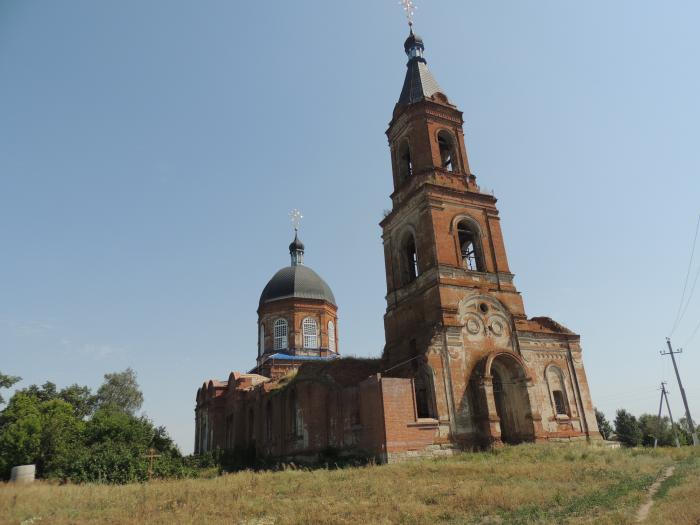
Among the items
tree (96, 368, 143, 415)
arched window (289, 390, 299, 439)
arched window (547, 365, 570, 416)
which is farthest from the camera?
tree (96, 368, 143, 415)

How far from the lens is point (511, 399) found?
67.2 feet

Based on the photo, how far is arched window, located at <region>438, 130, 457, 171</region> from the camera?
82.1 feet

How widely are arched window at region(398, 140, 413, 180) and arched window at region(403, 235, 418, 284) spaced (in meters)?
3.62

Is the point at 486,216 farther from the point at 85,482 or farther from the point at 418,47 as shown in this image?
the point at 85,482

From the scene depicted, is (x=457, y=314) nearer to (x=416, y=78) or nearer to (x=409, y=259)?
(x=409, y=259)

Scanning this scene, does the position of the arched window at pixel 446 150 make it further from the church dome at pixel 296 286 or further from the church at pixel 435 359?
the church dome at pixel 296 286

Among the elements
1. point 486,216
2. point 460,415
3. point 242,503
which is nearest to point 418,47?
point 486,216

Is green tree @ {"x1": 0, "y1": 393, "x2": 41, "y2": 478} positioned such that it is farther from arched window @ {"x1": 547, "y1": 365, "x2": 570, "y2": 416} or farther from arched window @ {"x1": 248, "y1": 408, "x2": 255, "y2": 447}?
arched window @ {"x1": 547, "y1": 365, "x2": 570, "y2": 416}

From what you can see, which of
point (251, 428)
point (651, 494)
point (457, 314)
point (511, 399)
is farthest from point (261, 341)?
point (651, 494)

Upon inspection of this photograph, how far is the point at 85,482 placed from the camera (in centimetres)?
1944

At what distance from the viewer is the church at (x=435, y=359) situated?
18359mm

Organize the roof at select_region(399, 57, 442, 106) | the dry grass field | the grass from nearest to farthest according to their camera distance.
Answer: the grass → the dry grass field → the roof at select_region(399, 57, 442, 106)

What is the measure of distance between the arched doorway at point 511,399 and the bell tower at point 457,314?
41 millimetres

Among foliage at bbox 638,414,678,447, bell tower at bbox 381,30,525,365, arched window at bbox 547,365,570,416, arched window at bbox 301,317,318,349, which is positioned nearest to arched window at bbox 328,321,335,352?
arched window at bbox 301,317,318,349
